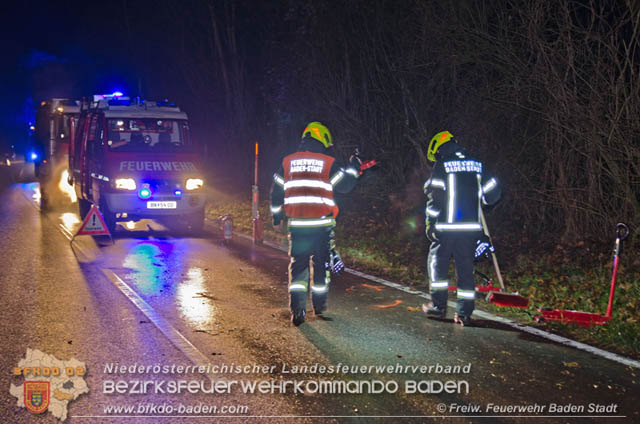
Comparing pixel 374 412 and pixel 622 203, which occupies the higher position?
pixel 622 203

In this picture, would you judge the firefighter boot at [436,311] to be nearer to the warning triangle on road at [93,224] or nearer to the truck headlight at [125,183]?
the warning triangle on road at [93,224]

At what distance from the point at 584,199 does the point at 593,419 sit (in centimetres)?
688

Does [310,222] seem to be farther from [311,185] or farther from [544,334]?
[544,334]

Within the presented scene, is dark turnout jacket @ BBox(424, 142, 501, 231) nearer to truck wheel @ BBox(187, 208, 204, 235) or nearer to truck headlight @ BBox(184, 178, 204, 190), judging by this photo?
truck headlight @ BBox(184, 178, 204, 190)

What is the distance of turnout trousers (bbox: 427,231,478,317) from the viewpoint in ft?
22.4

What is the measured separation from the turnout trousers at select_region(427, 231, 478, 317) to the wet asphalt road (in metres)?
0.27

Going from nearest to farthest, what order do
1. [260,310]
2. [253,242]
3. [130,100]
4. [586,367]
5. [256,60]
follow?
[586,367] < [260,310] < [253,242] < [130,100] < [256,60]

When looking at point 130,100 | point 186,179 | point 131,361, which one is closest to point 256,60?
point 130,100

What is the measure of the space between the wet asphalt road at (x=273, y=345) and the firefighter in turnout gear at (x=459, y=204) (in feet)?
1.55

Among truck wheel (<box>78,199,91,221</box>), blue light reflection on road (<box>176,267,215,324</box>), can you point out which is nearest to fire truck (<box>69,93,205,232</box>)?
truck wheel (<box>78,199,91,221</box>)

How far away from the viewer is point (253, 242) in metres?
13.3

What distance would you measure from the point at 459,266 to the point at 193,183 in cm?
845

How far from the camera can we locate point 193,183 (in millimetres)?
14203

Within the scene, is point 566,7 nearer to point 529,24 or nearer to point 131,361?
point 529,24
